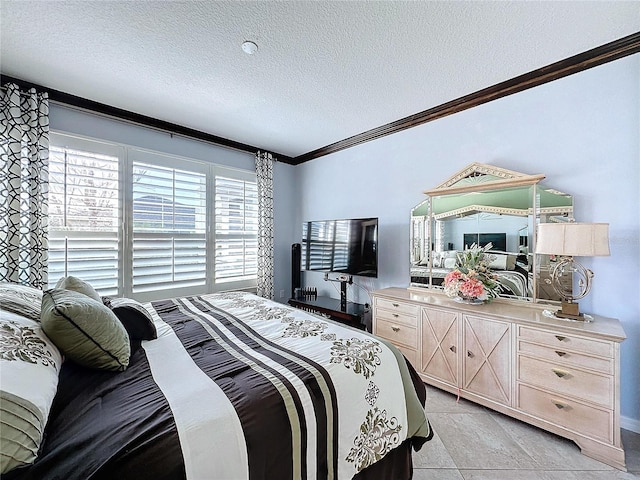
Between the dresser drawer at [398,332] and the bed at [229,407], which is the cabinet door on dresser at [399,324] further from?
the bed at [229,407]

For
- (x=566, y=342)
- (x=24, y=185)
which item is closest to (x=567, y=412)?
(x=566, y=342)

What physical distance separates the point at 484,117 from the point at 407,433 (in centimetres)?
264

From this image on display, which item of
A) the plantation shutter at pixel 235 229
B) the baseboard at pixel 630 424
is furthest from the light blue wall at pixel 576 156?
the plantation shutter at pixel 235 229

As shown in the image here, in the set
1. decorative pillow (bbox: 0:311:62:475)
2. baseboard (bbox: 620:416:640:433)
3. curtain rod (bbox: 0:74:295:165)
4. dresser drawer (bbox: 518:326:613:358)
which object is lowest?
baseboard (bbox: 620:416:640:433)

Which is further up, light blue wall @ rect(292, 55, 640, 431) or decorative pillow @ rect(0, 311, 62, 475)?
light blue wall @ rect(292, 55, 640, 431)

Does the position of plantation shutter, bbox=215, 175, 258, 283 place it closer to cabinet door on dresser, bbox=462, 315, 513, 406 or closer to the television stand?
the television stand

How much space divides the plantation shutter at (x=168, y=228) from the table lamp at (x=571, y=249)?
11.3 ft

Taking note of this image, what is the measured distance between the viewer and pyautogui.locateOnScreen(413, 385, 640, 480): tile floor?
157cm

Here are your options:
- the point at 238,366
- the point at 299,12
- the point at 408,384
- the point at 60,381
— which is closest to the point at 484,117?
the point at 299,12

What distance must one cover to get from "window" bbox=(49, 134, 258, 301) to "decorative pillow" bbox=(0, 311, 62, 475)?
2.00 m

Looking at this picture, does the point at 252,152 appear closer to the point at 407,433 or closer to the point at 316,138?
the point at 316,138

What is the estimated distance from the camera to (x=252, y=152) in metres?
3.97

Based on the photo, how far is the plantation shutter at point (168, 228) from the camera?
307 cm

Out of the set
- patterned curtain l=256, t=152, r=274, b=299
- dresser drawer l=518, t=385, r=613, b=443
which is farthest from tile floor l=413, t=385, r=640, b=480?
patterned curtain l=256, t=152, r=274, b=299
